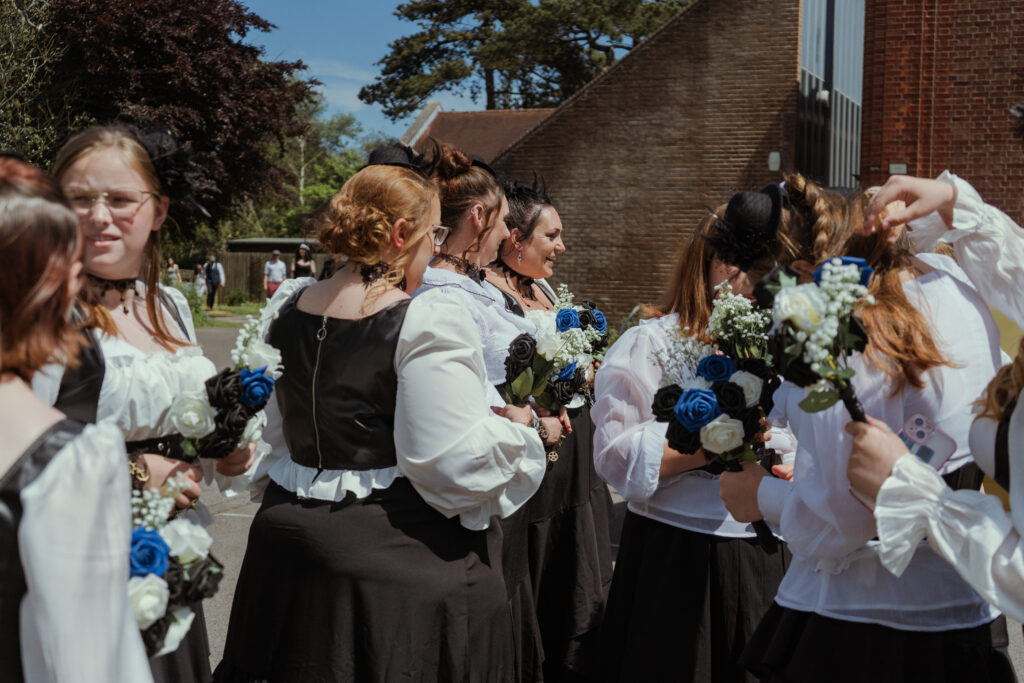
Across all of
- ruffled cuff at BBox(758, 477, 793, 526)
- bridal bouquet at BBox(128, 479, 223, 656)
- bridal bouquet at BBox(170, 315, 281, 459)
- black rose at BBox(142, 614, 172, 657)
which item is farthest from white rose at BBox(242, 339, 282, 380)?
ruffled cuff at BBox(758, 477, 793, 526)

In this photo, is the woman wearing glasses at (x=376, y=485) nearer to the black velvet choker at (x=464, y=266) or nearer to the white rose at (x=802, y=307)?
the white rose at (x=802, y=307)

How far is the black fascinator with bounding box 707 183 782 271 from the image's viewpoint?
8.15ft

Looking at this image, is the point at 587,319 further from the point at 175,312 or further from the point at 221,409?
the point at 221,409

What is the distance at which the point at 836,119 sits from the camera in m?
19.4

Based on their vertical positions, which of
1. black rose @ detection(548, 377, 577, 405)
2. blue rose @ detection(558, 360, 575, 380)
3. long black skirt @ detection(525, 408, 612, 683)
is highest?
blue rose @ detection(558, 360, 575, 380)

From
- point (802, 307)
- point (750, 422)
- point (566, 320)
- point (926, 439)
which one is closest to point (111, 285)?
point (750, 422)

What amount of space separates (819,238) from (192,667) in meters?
2.06

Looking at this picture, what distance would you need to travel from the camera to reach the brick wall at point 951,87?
13.4 metres

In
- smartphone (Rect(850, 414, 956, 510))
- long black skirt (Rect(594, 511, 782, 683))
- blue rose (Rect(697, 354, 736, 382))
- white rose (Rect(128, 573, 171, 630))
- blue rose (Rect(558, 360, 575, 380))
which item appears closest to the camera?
white rose (Rect(128, 573, 171, 630))

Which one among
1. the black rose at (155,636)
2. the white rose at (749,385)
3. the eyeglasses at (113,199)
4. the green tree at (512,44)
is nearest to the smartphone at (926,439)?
the white rose at (749,385)

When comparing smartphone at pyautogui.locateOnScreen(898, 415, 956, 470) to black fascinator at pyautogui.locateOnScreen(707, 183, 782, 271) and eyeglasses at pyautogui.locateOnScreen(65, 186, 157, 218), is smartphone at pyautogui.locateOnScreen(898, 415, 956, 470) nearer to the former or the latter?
black fascinator at pyautogui.locateOnScreen(707, 183, 782, 271)

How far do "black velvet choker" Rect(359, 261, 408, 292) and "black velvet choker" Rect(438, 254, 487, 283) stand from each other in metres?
1.51

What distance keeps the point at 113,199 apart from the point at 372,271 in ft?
2.46

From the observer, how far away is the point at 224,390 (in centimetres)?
255
